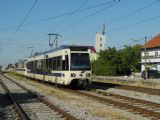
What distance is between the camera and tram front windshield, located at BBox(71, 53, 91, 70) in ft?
90.4

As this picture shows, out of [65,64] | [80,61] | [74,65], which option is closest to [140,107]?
[74,65]

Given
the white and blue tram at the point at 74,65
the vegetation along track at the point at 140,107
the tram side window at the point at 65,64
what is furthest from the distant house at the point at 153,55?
the vegetation along track at the point at 140,107

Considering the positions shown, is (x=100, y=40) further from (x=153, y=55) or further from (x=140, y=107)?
(x=140, y=107)

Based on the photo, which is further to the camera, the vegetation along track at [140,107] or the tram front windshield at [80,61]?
the tram front windshield at [80,61]

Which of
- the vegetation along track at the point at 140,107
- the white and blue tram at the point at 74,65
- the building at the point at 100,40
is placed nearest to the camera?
the vegetation along track at the point at 140,107

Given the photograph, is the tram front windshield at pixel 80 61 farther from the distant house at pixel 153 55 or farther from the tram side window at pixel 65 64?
the distant house at pixel 153 55

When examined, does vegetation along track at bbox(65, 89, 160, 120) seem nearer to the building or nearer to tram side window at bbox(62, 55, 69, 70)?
tram side window at bbox(62, 55, 69, 70)

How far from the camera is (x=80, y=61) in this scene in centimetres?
2780

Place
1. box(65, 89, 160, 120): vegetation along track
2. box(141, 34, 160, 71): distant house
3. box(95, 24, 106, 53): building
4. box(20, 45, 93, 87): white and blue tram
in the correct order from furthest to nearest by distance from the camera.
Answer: box(95, 24, 106, 53): building < box(141, 34, 160, 71): distant house < box(20, 45, 93, 87): white and blue tram < box(65, 89, 160, 120): vegetation along track

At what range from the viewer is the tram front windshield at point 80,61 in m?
27.6

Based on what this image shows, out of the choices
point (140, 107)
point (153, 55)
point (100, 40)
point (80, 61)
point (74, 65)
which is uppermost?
point (100, 40)

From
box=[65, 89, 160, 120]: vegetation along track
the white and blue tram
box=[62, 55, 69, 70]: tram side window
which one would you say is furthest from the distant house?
box=[65, 89, 160, 120]: vegetation along track

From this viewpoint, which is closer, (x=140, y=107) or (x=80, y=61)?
(x=140, y=107)

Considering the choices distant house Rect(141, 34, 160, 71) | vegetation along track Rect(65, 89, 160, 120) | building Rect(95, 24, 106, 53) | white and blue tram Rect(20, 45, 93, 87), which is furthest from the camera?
building Rect(95, 24, 106, 53)
